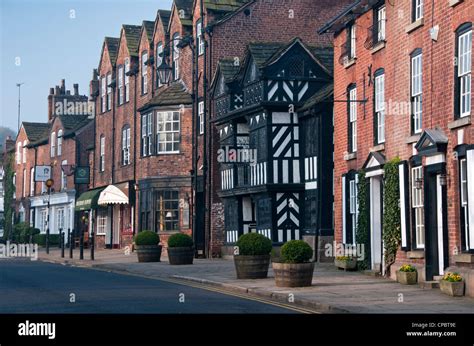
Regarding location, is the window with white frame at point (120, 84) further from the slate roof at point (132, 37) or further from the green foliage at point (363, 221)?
the green foliage at point (363, 221)

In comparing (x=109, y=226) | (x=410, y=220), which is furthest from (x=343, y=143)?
(x=109, y=226)

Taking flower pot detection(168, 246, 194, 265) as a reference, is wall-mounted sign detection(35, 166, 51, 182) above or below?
above

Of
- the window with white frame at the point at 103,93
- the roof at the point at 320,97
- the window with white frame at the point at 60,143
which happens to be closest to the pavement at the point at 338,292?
the roof at the point at 320,97

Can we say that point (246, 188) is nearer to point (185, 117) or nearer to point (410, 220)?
point (185, 117)

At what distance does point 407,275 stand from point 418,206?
78.6 inches

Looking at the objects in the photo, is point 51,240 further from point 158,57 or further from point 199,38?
point 199,38

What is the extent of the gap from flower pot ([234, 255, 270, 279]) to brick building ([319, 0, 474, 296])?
3.57 meters

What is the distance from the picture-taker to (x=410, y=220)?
2478cm

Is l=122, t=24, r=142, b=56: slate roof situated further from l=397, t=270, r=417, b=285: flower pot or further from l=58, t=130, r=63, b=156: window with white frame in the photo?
l=397, t=270, r=417, b=285: flower pot

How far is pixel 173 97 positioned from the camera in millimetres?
44844

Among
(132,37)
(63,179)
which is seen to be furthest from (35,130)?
(132,37)

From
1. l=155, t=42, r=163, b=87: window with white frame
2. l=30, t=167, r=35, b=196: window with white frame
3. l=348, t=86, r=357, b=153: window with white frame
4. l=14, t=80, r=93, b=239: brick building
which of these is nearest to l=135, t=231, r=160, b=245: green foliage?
l=348, t=86, r=357, b=153: window with white frame

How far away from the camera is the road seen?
17344mm
